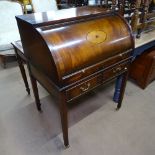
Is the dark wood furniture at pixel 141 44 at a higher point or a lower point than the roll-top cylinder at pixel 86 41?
lower

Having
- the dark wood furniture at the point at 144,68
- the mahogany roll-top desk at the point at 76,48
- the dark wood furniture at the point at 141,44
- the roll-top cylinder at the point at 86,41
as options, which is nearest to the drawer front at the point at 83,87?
the mahogany roll-top desk at the point at 76,48

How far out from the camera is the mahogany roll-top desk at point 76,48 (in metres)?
1.04

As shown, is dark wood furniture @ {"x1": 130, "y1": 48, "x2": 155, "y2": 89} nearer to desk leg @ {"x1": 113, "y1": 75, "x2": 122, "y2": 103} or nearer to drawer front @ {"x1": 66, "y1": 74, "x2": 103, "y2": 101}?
desk leg @ {"x1": 113, "y1": 75, "x2": 122, "y2": 103}

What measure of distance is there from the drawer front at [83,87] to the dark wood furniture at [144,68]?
3.15 ft

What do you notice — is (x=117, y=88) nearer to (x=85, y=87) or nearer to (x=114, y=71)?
(x=114, y=71)

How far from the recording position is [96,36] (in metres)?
1.22

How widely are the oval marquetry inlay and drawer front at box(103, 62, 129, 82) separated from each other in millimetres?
288

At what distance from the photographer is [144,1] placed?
5.74ft

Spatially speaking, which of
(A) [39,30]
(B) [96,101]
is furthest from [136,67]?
(A) [39,30]

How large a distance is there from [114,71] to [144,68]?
826mm

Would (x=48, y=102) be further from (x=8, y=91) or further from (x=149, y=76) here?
(x=149, y=76)

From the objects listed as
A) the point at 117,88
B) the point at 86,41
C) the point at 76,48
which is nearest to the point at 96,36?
the point at 86,41

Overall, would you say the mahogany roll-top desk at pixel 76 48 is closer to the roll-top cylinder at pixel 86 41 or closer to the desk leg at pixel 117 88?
the roll-top cylinder at pixel 86 41

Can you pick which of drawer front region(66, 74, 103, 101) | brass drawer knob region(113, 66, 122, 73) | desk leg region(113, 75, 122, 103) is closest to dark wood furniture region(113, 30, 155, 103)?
desk leg region(113, 75, 122, 103)
